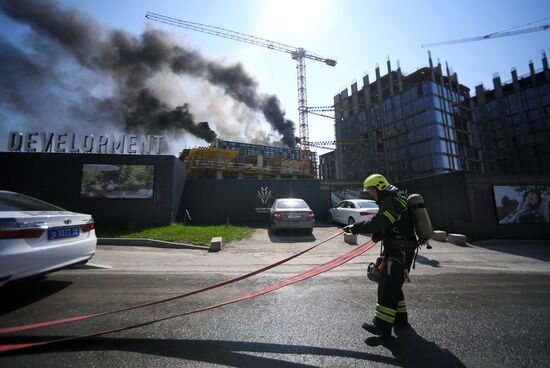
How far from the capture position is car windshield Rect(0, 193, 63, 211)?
350 centimetres

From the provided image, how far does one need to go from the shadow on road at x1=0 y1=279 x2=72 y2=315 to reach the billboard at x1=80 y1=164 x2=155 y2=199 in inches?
333

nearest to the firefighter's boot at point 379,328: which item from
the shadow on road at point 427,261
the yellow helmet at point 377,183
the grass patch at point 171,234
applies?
the yellow helmet at point 377,183

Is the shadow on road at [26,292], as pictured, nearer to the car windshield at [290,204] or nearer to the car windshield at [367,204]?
the car windshield at [290,204]

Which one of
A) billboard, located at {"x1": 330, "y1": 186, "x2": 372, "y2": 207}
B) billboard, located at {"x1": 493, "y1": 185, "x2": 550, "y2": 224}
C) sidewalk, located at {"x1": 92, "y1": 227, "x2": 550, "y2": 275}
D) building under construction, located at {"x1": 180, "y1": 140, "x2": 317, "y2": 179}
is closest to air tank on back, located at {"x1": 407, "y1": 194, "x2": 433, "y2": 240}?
sidewalk, located at {"x1": 92, "y1": 227, "x2": 550, "y2": 275}

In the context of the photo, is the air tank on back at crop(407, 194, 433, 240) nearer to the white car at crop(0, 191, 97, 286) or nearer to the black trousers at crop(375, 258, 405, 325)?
the black trousers at crop(375, 258, 405, 325)

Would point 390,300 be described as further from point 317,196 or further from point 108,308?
point 317,196

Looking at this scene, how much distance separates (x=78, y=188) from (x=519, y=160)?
6165cm

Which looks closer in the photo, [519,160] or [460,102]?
[519,160]

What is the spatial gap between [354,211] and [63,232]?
10876 millimetres

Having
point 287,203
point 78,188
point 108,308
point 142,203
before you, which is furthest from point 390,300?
point 78,188

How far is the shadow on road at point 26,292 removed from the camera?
10.5 ft

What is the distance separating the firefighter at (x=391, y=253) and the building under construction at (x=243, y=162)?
3736 cm

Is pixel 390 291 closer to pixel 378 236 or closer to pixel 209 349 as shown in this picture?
pixel 378 236

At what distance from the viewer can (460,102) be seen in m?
48.4
